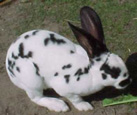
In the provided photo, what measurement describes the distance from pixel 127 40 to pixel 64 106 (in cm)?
115

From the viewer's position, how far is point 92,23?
329 centimetres

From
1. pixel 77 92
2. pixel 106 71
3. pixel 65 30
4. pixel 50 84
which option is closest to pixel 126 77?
pixel 106 71

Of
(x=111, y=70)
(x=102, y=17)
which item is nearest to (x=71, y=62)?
(x=111, y=70)

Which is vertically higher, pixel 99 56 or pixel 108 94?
pixel 99 56

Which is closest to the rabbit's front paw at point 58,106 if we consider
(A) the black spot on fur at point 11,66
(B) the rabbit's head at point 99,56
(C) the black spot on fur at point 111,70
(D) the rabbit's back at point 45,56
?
(D) the rabbit's back at point 45,56

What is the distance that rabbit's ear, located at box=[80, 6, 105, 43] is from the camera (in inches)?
128

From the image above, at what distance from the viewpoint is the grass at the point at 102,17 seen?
175 inches

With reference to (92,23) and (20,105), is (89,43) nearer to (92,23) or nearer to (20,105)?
(92,23)

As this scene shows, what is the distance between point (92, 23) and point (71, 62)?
38cm

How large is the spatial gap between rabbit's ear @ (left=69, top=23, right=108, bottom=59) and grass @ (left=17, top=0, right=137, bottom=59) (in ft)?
3.68

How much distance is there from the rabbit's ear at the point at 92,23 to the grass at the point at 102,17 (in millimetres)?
1065

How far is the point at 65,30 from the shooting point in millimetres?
4672

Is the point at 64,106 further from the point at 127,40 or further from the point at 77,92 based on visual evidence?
the point at 127,40

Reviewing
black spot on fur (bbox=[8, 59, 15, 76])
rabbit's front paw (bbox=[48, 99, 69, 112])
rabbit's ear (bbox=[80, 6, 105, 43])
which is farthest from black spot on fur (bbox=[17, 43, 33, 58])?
rabbit's front paw (bbox=[48, 99, 69, 112])
